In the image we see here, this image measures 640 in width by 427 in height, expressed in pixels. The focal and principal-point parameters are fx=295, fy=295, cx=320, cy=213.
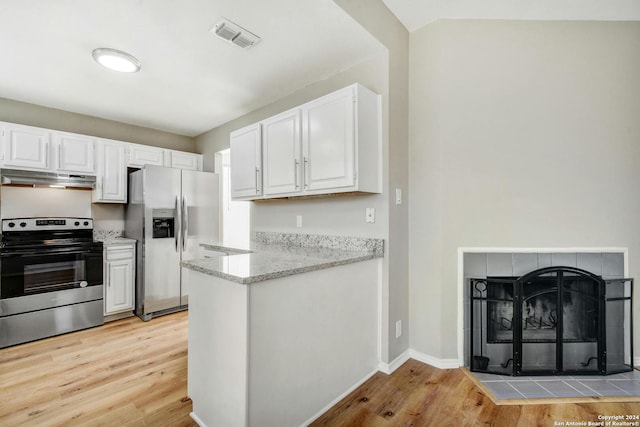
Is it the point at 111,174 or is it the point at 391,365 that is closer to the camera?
the point at 391,365

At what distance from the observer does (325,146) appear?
2225 millimetres

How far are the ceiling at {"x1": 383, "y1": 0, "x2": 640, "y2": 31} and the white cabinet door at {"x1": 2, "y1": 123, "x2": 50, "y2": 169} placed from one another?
3680 millimetres

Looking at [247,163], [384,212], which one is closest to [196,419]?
[384,212]

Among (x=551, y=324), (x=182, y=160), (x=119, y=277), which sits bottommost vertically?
(x=551, y=324)

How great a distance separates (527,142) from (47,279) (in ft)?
15.0

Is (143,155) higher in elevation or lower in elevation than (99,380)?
higher

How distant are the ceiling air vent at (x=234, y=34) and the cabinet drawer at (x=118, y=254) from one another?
8.93 feet

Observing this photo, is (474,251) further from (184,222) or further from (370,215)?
(184,222)

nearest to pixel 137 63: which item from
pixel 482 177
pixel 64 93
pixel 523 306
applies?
pixel 64 93

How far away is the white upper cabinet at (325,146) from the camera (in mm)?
2072

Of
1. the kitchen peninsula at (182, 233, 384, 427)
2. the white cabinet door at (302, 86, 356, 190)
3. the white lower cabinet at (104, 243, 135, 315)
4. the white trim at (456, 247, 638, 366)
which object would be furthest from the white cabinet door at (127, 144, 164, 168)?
the white trim at (456, 247, 638, 366)

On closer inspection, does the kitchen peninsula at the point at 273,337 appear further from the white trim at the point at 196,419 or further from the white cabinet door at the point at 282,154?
the white cabinet door at the point at 282,154

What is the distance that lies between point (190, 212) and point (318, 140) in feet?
7.61

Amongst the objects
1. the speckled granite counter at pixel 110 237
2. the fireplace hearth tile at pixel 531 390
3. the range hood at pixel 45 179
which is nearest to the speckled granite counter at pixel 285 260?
the fireplace hearth tile at pixel 531 390
